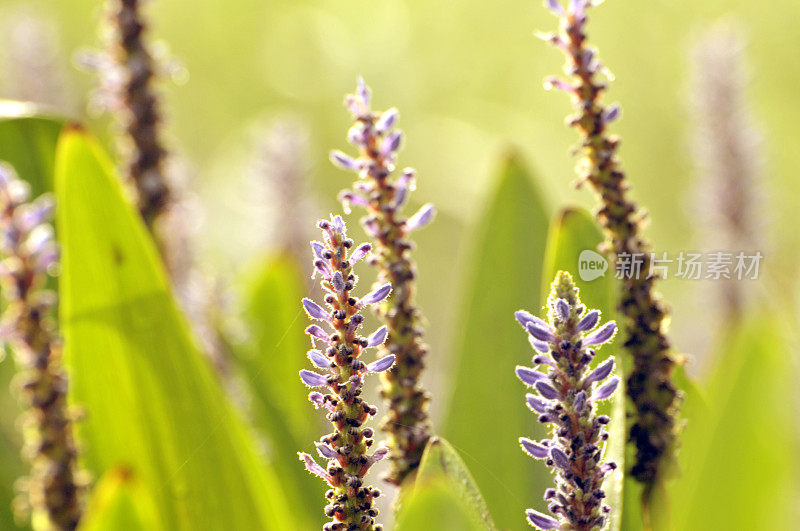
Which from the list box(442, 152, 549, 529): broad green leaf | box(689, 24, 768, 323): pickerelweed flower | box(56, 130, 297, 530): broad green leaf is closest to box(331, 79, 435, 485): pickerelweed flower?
box(442, 152, 549, 529): broad green leaf

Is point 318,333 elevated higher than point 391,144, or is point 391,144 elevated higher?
point 391,144

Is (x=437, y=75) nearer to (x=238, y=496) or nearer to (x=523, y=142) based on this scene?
(x=523, y=142)

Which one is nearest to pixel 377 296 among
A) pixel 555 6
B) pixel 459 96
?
pixel 555 6

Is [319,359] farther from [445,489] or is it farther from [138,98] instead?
[138,98]

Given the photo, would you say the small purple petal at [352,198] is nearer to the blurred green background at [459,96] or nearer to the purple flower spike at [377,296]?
the purple flower spike at [377,296]

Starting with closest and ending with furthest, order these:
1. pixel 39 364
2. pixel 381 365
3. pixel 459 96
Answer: pixel 381 365
pixel 39 364
pixel 459 96

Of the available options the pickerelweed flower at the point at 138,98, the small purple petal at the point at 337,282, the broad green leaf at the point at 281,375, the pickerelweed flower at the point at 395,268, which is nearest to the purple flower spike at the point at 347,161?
the pickerelweed flower at the point at 395,268
